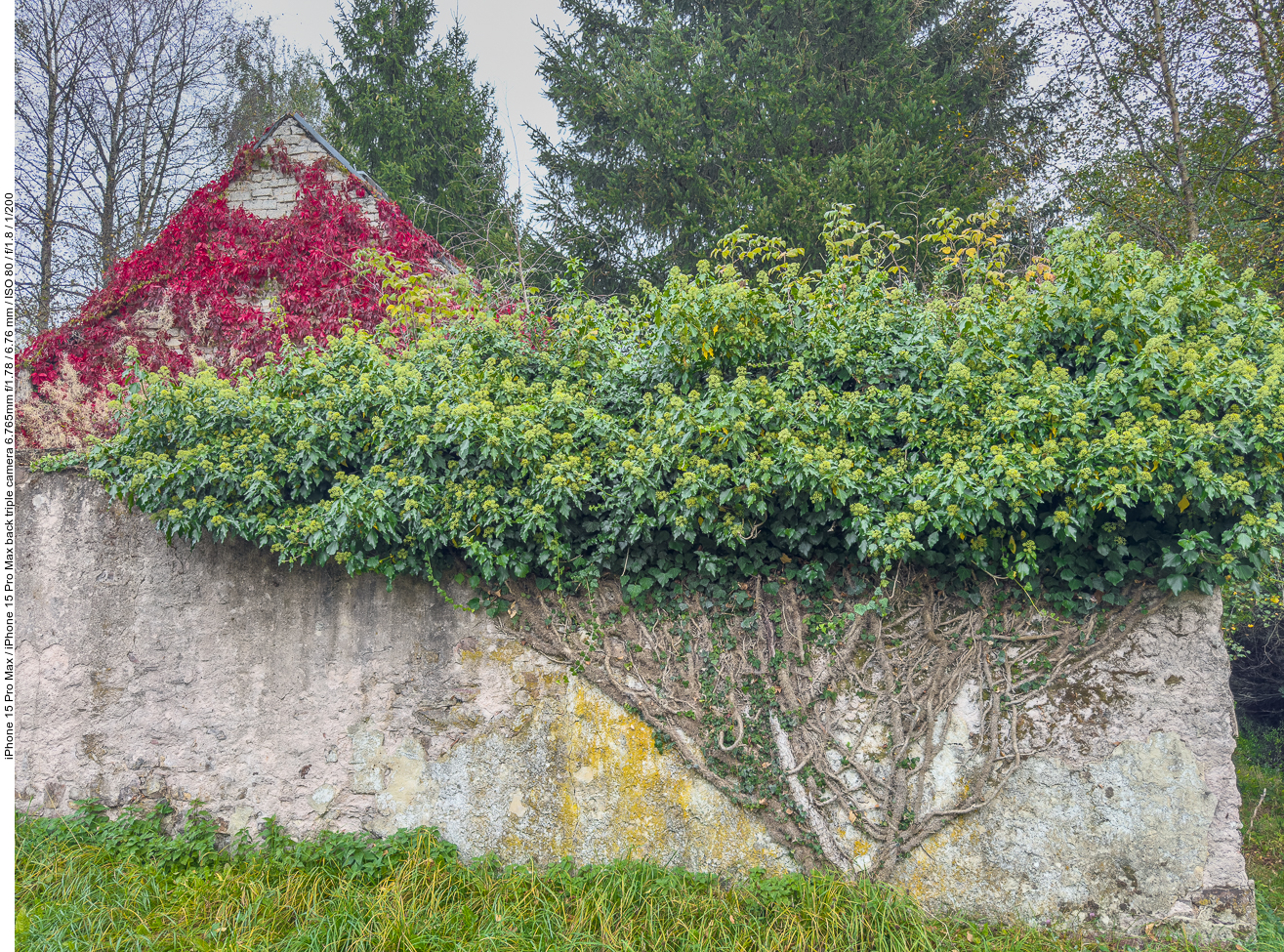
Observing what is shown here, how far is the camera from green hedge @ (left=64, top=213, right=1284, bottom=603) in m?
3.26

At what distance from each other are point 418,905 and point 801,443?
120 inches

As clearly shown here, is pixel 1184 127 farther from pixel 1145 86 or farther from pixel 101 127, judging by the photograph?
pixel 101 127

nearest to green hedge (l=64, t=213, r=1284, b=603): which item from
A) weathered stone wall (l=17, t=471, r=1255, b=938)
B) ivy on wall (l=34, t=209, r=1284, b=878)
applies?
ivy on wall (l=34, t=209, r=1284, b=878)

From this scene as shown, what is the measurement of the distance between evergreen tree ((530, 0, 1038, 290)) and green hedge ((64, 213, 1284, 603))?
637cm

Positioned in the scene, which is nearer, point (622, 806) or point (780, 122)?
point (622, 806)

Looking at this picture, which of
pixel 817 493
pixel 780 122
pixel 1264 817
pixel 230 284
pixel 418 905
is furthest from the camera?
pixel 780 122

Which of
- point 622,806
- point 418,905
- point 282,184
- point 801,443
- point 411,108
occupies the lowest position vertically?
point 418,905

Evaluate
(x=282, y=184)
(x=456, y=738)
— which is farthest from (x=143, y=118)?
(x=456, y=738)

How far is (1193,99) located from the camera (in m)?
7.68

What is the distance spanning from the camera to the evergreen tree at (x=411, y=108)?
1288 cm

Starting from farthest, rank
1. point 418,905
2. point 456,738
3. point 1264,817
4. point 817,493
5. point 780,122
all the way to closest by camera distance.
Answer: point 780,122
point 1264,817
point 456,738
point 418,905
point 817,493

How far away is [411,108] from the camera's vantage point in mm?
14023

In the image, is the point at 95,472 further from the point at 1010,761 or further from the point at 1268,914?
the point at 1268,914

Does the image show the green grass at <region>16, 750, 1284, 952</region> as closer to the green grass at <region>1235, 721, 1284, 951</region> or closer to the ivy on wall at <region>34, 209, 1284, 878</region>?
the green grass at <region>1235, 721, 1284, 951</region>
